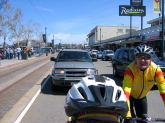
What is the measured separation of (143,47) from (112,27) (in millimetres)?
91980

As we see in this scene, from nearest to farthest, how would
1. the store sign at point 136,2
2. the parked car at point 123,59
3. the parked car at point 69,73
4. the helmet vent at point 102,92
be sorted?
the helmet vent at point 102,92 < the parked car at point 69,73 < the parked car at point 123,59 < the store sign at point 136,2

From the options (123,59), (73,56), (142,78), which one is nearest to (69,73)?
(73,56)

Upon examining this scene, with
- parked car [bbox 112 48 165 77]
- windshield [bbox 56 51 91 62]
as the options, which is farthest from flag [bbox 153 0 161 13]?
windshield [bbox 56 51 91 62]

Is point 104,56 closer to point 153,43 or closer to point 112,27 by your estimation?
point 153,43

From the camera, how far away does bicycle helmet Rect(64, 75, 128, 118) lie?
6.16 feet

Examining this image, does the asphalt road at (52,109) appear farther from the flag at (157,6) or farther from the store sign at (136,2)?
the store sign at (136,2)

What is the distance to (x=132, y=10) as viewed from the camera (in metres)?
36.6

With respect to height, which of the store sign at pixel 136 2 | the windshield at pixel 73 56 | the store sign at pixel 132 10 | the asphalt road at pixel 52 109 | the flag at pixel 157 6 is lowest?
the asphalt road at pixel 52 109

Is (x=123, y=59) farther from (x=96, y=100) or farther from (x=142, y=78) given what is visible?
(x=96, y=100)

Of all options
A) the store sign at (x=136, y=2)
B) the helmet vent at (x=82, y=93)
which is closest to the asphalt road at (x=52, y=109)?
the helmet vent at (x=82, y=93)

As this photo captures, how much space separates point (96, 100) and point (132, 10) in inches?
1484

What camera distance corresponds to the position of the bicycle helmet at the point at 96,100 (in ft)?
6.16

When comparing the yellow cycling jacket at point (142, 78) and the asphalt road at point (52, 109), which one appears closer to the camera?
the yellow cycling jacket at point (142, 78)

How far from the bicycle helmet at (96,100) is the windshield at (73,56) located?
251 inches
